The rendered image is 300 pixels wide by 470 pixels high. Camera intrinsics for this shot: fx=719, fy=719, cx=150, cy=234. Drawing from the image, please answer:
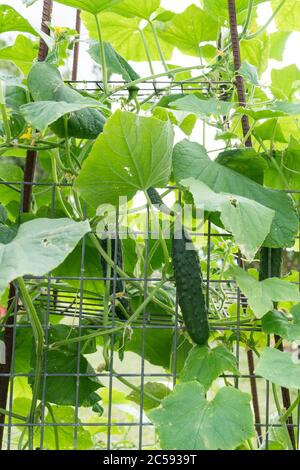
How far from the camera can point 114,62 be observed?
1.21 metres

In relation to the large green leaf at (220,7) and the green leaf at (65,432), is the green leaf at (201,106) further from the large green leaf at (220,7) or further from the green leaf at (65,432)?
the green leaf at (65,432)

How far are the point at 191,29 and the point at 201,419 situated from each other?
2.77 feet

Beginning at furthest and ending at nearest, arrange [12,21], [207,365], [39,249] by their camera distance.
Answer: [12,21], [207,365], [39,249]

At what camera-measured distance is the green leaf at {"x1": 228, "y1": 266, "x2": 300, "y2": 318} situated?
976 mm

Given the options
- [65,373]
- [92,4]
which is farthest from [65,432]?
[92,4]

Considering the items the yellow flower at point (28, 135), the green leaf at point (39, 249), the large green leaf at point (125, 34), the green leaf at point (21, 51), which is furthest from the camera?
the large green leaf at point (125, 34)

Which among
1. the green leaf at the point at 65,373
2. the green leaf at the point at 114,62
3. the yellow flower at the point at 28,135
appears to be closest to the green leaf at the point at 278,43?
Result: the green leaf at the point at 114,62

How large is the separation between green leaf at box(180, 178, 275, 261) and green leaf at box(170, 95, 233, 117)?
140 mm

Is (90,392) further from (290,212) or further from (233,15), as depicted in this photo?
(233,15)

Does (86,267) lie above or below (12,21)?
below

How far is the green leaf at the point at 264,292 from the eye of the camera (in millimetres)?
976

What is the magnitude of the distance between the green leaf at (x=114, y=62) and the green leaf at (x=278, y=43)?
0.47m

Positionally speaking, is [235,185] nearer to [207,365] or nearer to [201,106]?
[201,106]

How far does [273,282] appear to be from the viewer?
1.01m
